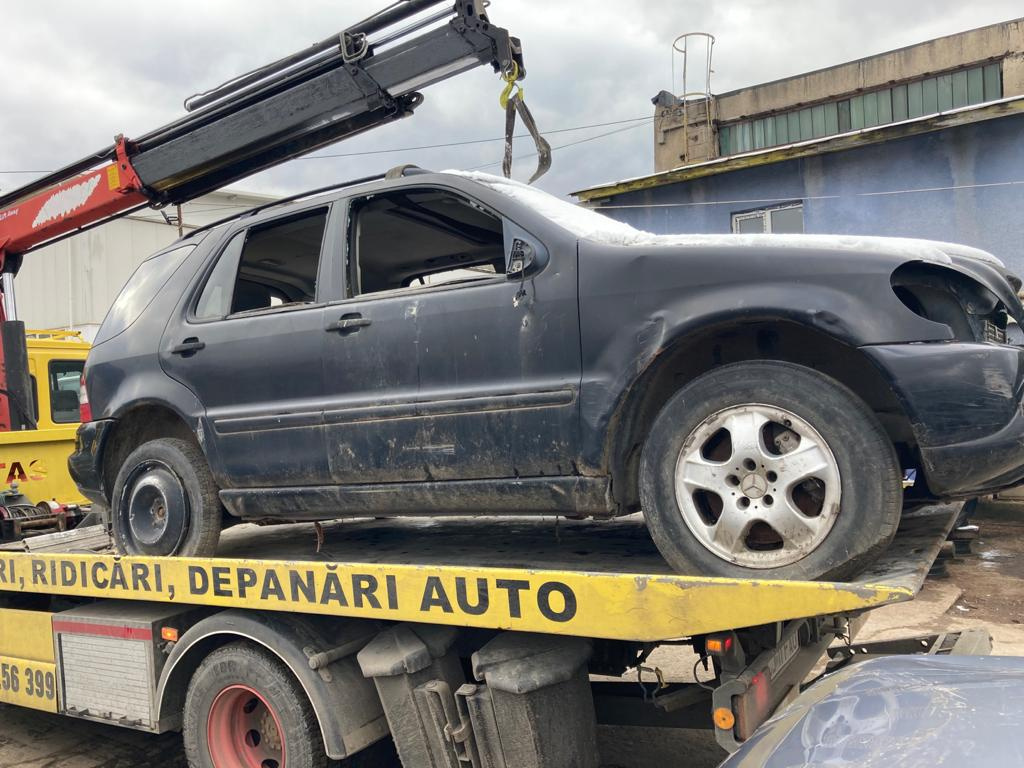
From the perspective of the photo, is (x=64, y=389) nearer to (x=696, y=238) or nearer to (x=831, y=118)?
(x=696, y=238)

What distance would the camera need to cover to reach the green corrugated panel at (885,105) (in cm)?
1630

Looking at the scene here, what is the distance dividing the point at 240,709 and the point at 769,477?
2648mm

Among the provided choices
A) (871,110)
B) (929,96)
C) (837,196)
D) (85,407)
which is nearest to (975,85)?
(929,96)

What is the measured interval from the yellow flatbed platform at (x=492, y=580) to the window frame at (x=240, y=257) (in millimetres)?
1121

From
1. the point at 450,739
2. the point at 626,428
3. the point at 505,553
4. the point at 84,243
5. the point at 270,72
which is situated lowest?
the point at 450,739

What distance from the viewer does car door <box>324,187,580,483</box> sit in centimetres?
321

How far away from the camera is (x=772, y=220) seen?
12.6 meters

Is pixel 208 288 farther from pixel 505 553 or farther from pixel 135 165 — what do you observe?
pixel 135 165

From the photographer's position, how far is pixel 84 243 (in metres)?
21.1

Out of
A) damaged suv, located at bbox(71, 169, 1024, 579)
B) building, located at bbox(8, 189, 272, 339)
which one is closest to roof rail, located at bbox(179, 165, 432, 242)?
damaged suv, located at bbox(71, 169, 1024, 579)

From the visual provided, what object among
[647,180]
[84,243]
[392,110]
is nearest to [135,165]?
[392,110]

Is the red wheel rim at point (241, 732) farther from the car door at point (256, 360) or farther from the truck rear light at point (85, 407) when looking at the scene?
the truck rear light at point (85, 407)

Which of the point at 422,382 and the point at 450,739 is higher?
the point at 422,382

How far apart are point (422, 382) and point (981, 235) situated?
10049 mm
